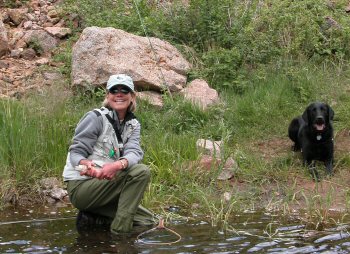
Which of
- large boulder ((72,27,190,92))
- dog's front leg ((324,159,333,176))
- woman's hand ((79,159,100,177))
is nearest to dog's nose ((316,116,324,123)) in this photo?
dog's front leg ((324,159,333,176))

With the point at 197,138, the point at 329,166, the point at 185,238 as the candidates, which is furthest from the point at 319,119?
the point at 185,238

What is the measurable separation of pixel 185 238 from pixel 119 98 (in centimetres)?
132

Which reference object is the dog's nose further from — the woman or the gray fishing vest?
the gray fishing vest

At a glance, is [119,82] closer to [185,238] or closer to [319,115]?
[185,238]

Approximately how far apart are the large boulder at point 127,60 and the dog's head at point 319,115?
7.62 ft

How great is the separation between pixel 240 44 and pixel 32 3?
419 cm

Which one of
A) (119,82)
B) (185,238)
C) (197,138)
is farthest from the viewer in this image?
(197,138)

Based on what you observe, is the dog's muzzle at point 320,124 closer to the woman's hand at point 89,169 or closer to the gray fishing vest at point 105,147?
the gray fishing vest at point 105,147

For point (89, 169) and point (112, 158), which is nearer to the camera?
point (89, 169)

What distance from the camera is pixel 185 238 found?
5.90 metres

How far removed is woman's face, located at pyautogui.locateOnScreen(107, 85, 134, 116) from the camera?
584 centimetres

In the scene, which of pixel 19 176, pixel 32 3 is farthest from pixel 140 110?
pixel 32 3

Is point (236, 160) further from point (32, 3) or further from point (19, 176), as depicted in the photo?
point (32, 3)

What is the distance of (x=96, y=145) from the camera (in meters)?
5.81
